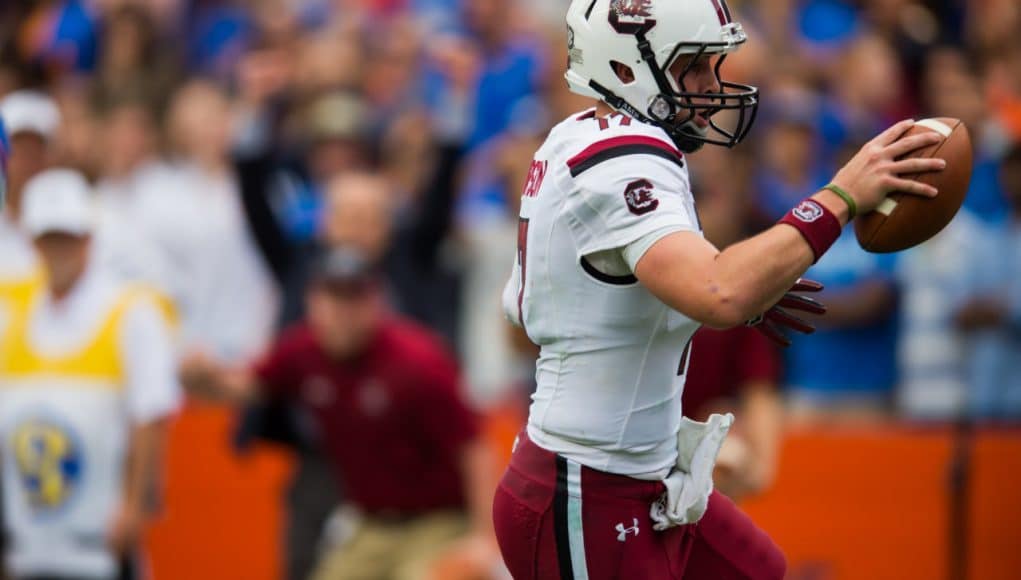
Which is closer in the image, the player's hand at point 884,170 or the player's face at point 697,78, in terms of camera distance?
the player's hand at point 884,170

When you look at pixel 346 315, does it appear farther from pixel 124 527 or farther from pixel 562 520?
pixel 562 520

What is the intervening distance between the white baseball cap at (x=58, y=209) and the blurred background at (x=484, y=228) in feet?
3.00

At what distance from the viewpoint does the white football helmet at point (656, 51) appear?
4270 millimetres

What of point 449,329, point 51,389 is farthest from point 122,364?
point 449,329

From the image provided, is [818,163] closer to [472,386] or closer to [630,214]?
[472,386]

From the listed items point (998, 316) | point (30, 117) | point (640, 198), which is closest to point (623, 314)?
point (640, 198)

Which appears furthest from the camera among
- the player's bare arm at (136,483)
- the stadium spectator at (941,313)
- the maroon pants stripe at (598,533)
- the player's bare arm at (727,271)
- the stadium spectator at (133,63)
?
the stadium spectator at (133,63)

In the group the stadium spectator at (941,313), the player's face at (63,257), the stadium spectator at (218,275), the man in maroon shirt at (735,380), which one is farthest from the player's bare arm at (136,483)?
the stadium spectator at (941,313)

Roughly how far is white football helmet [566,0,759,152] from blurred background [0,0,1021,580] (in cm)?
254

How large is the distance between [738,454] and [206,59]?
6.84m

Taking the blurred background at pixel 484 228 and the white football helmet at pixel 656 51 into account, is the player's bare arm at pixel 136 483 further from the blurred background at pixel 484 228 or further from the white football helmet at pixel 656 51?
the white football helmet at pixel 656 51

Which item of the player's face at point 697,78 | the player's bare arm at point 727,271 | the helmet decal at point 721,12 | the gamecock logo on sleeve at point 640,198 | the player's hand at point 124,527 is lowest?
the player's hand at point 124,527

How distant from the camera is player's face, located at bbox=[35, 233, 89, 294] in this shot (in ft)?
24.6

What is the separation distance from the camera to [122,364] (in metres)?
7.61
